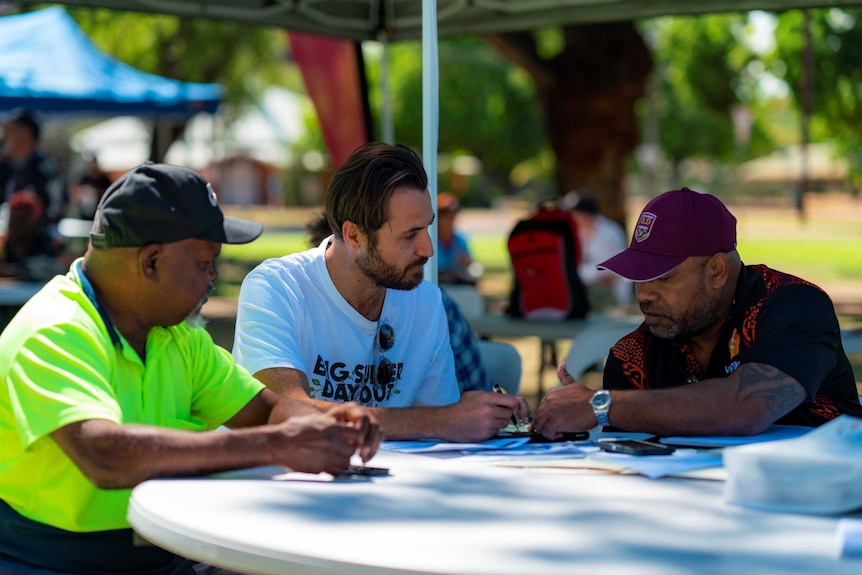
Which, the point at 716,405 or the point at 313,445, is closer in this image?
the point at 313,445

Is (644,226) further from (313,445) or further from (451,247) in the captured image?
(451,247)

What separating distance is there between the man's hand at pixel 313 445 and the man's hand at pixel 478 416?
55 centimetres

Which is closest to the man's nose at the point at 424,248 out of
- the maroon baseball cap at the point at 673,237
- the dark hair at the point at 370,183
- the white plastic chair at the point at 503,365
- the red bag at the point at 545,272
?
the dark hair at the point at 370,183

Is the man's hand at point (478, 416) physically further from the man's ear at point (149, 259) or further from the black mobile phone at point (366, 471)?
the man's ear at point (149, 259)

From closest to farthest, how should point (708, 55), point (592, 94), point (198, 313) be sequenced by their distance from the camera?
1. point (198, 313)
2. point (592, 94)
3. point (708, 55)

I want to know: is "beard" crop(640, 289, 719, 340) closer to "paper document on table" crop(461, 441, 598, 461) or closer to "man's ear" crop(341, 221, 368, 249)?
"paper document on table" crop(461, 441, 598, 461)

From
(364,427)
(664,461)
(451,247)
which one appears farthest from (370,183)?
(451,247)

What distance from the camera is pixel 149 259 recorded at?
7.63ft

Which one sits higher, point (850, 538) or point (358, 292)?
point (358, 292)

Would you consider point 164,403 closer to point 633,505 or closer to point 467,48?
point 633,505

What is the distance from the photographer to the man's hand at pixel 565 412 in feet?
9.32

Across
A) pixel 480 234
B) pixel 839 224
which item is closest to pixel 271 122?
pixel 480 234

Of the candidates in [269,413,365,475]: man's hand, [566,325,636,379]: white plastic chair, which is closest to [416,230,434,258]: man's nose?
[269,413,365,475]: man's hand

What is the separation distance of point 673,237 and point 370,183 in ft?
2.72
